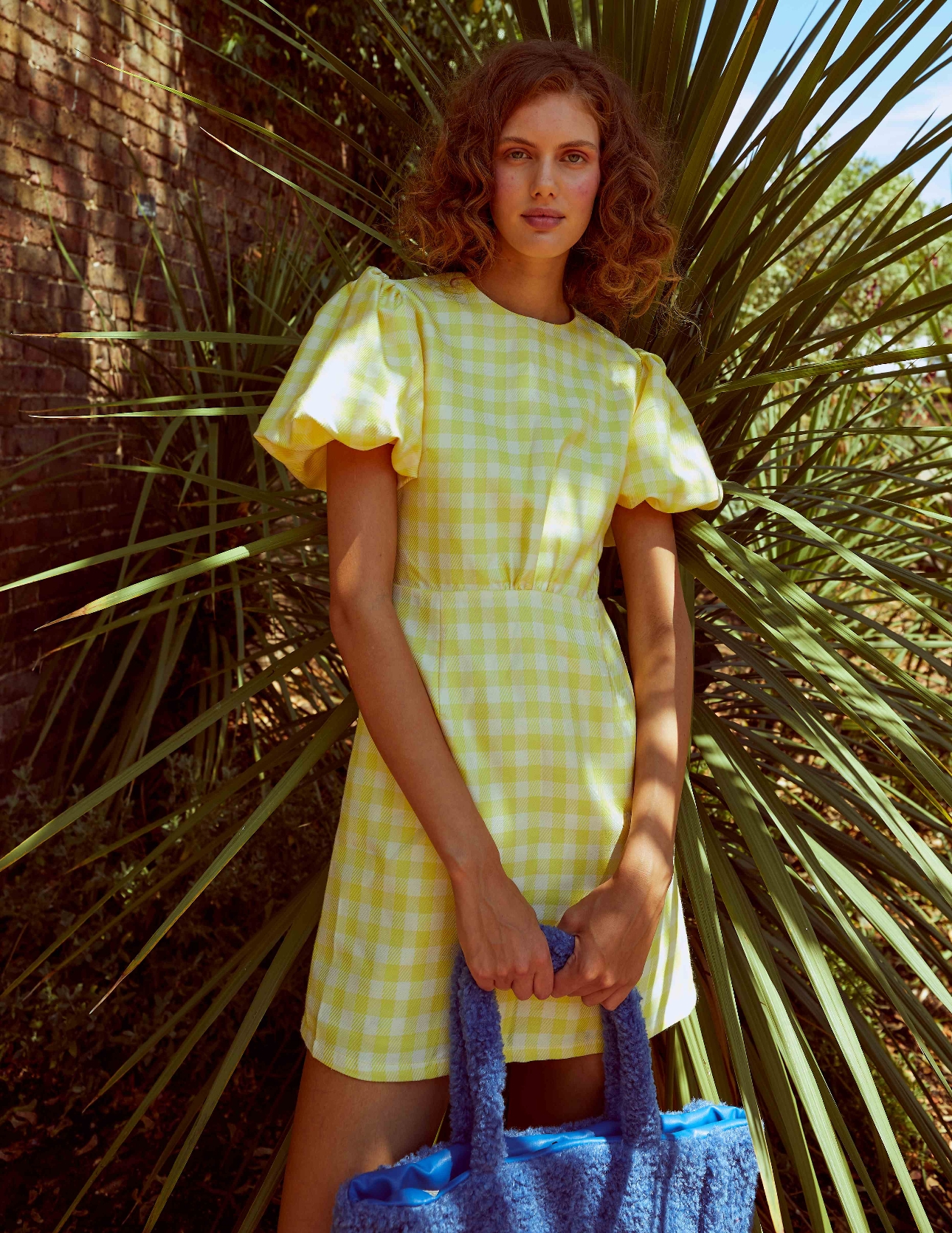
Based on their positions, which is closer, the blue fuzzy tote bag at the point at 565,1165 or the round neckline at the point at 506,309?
the blue fuzzy tote bag at the point at 565,1165

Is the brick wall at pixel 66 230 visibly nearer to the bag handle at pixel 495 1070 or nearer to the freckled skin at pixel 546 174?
the freckled skin at pixel 546 174

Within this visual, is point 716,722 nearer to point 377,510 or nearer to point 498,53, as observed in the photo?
point 377,510

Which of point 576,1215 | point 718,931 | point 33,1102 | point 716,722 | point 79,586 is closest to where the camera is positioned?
point 576,1215

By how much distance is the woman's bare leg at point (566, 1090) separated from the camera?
1009 mm

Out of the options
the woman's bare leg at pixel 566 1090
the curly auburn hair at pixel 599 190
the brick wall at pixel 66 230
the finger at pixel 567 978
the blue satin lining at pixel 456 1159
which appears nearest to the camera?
the blue satin lining at pixel 456 1159

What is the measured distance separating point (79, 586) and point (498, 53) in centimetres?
170

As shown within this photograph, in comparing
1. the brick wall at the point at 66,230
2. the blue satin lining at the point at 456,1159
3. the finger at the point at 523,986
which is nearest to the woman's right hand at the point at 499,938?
the finger at the point at 523,986

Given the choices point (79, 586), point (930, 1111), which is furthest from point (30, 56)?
point (930, 1111)

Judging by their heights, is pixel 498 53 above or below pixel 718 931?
above

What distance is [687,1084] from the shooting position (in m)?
1.24

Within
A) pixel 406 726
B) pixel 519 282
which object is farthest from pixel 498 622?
pixel 519 282

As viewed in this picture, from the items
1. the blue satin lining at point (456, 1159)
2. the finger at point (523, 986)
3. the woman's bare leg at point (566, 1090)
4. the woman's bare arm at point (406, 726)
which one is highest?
the woman's bare arm at point (406, 726)

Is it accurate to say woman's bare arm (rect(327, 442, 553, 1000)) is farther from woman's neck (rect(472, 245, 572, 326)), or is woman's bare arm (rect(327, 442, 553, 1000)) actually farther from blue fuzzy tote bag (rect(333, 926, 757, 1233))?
woman's neck (rect(472, 245, 572, 326))

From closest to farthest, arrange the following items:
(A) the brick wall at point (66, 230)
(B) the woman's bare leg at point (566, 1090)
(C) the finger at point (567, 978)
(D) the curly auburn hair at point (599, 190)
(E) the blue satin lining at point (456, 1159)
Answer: (E) the blue satin lining at point (456, 1159), (C) the finger at point (567, 978), (B) the woman's bare leg at point (566, 1090), (D) the curly auburn hair at point (599, 190), (A) the brick wall at point (66, 230)
